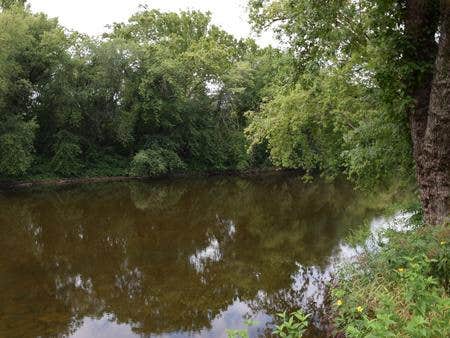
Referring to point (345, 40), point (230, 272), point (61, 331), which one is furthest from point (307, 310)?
point (345, 40)

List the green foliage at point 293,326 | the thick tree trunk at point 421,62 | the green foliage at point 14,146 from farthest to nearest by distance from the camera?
the green foliage at point 14,146 < the thick tree trunk at point 421,62 < the green foliage at point 293,326

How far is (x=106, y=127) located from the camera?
1273 inches

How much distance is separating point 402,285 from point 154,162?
2675 cm

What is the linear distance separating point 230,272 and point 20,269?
5.28 meters

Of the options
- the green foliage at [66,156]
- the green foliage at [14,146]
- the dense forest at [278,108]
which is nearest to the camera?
the dense forest at [278,108]

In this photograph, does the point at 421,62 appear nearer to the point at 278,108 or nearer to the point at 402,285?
the point at 402,285

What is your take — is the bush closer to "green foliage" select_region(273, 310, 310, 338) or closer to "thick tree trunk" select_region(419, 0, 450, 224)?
"thick tree trunk" select_region(419, 0, 450, 224)

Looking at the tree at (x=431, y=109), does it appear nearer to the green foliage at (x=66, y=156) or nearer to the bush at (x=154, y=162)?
the bush at (x=154, y=162)

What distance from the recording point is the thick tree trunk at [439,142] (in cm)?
602

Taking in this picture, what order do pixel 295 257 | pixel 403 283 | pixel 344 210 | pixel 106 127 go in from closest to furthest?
pixel 403 283 < pixel 295 257 < pixel 344 210 < pixel 106 127

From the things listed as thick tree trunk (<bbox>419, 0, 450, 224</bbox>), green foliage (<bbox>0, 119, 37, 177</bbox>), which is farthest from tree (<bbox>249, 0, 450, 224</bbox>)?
green foliage (<bbox>0, 119, 37, 177</bbox>)

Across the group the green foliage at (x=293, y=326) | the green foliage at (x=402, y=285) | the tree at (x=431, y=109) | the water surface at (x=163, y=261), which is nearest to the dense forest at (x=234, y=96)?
the tree at (x=431, y=109)

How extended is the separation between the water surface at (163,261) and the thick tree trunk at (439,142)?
2725mm

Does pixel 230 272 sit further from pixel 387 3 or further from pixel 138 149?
pixel 138 149
